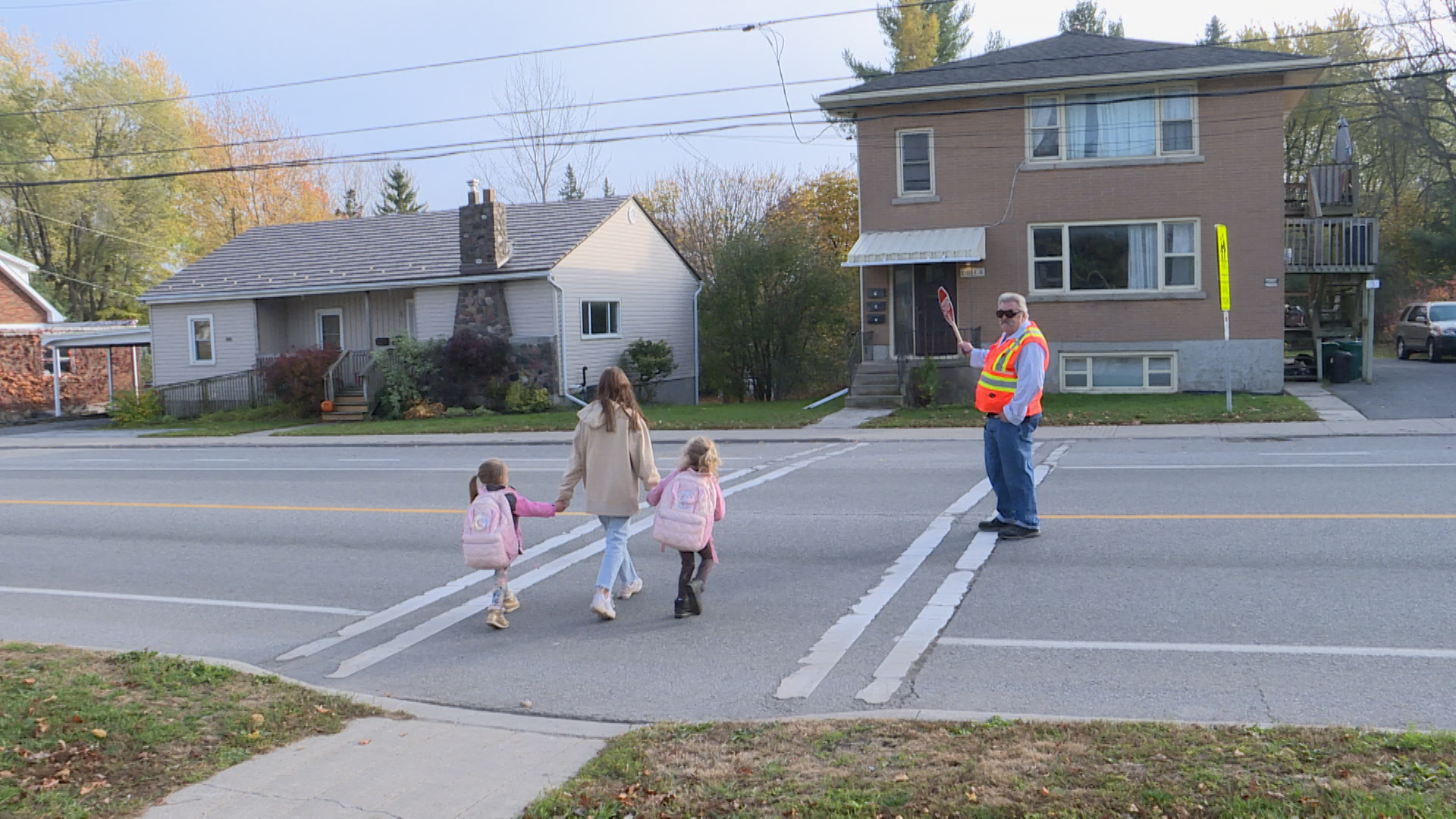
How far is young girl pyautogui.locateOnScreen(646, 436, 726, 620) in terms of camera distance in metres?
7.36

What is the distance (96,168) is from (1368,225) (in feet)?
158

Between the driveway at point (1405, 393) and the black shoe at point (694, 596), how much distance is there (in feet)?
48.2

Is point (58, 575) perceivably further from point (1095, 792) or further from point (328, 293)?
point (328, 293)

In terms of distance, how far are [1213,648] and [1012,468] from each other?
304cm

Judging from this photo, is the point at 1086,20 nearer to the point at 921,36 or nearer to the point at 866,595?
the point at 921,36

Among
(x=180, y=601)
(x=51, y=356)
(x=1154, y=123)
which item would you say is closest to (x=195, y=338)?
(x=51, y=356)

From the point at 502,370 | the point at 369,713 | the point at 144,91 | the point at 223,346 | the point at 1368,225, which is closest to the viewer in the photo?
the point at 369,713

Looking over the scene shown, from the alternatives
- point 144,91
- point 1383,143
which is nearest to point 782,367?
point 1383,143

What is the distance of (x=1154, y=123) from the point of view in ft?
75.8

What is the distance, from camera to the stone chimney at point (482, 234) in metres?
28.7

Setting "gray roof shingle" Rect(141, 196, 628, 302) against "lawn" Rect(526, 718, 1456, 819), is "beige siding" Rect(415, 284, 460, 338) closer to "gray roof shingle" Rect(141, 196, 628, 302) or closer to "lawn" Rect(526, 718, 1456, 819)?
"gray roof shingle" Rect(141, 196, 628, 302)

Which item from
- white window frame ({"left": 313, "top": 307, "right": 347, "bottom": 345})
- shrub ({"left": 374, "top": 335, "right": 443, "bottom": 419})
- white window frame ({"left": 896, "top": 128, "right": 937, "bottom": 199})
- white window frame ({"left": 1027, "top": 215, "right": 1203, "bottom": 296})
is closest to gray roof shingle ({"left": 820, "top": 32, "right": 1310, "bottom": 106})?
white window frame ({"left": 896, "top": 128, "right": 937, "bottom": 199})

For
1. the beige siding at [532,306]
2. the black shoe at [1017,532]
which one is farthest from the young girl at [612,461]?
the beige siding at [532,306]

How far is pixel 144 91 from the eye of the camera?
4919 centimetres
